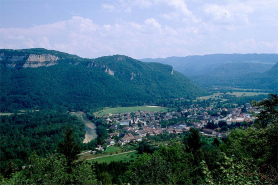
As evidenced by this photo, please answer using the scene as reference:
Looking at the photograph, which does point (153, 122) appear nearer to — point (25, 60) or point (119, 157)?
point (119, 157)

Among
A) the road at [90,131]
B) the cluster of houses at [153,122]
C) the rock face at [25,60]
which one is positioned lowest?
the road at [90,131]

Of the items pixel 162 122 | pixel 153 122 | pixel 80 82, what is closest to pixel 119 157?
pixel 162 122

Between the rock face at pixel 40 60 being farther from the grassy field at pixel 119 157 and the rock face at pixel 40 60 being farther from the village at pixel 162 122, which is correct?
the grassy field at pixel 119 157

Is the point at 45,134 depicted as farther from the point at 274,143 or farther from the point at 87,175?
the point at 274,143

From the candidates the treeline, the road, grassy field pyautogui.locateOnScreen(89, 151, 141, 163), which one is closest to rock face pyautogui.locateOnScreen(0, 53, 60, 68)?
the treeline

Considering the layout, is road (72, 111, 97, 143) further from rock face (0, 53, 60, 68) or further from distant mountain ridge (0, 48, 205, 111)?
rock face (0, 53, 60, 68)

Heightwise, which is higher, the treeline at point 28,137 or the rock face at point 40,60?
the rock face at point 40,60

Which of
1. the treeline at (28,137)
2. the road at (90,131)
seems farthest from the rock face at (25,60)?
the road at (90,131)

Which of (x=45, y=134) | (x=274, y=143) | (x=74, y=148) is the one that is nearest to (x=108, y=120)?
(x=45, y=134)
